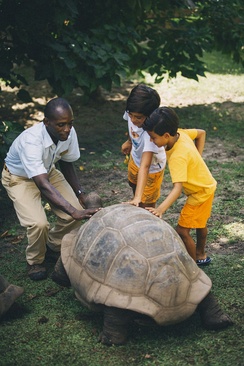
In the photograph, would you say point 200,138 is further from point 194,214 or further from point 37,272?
point 37,272

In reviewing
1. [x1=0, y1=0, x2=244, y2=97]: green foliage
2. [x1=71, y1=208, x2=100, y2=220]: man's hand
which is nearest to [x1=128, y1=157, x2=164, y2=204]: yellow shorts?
[x1=71, y1=208, x2=100, y2=220]: man's hand

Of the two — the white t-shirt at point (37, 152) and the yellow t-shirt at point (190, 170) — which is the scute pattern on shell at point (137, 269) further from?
the white t-shirt at point (37, 152)

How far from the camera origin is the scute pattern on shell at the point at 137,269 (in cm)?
363

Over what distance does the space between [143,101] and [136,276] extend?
1.70m

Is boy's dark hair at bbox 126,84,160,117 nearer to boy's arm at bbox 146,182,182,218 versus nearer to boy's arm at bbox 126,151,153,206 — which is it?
boy's arm at bbox 126,151,153,206

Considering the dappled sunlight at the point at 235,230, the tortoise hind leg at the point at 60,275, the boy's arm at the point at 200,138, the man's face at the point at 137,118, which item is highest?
the man's face at the point at 137,118

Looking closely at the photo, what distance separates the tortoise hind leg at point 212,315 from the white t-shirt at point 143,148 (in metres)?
1.49

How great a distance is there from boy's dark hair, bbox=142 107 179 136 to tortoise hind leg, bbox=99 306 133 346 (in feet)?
4.72

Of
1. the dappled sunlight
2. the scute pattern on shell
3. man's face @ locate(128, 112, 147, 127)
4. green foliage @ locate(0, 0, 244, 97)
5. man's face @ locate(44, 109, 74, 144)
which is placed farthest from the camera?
green foliage @ locate(0, 0, 244, 97)

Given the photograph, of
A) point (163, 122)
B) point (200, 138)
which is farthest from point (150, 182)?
point (163, 122)

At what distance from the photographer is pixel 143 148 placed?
495cm

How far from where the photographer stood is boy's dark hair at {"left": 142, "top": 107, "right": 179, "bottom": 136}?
4.25m

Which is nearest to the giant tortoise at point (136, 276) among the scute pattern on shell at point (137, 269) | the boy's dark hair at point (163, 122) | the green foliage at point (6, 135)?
the scute pattern on shell at point (137, 269)

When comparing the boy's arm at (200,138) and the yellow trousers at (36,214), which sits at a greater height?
the boy's arm at (200,138)
